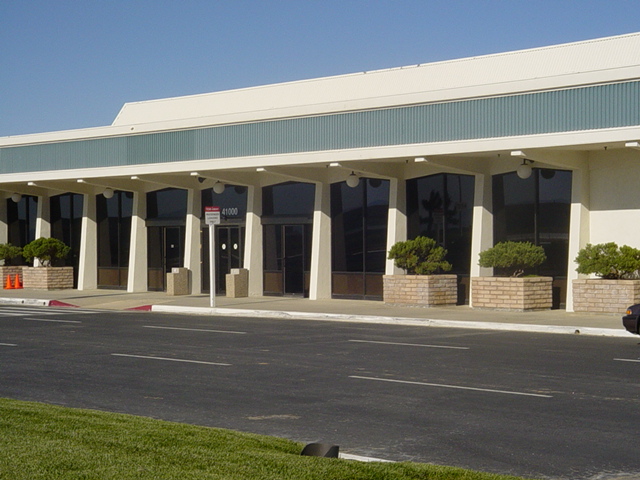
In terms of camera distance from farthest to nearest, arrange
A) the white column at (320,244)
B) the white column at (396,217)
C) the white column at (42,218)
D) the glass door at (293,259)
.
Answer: the white column at (42,218), the glass door at (293,259), the white column at (320,244), the white column at (396,217)

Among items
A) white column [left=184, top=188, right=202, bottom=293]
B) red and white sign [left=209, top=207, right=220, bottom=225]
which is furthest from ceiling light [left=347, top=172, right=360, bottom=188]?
white column [left=184, top=188, right=202, bottom=293]

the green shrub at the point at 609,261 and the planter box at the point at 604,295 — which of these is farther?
the green shrub at the point at 609,261

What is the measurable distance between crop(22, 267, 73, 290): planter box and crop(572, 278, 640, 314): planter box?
831 inches

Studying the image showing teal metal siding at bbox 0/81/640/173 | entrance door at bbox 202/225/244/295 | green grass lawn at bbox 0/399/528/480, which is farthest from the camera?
entrance door at bbox 202/225/244/295

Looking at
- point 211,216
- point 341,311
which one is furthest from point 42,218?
point 341,311

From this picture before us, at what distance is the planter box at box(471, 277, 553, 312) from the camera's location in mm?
22734

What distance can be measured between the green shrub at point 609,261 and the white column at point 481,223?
11.7 feet

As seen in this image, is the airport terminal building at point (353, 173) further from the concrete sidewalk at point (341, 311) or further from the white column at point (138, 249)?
the concrete sidewalk at point (341, 311)

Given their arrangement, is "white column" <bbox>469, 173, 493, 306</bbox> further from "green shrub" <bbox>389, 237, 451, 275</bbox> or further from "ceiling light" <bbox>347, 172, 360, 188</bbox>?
"ceiling light" <bbox>347, 172, 360, 188</bbox>

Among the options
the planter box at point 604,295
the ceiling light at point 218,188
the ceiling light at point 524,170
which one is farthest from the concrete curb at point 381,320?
the ceiling light at point 218,188

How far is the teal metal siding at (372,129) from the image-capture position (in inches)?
826

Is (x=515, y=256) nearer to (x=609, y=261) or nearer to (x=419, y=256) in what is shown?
(x=609, y=261)

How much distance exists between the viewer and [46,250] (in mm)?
34500

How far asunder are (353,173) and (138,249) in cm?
996
